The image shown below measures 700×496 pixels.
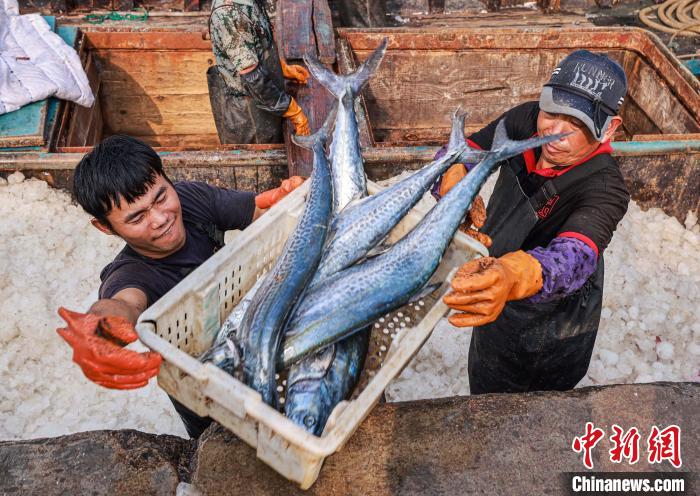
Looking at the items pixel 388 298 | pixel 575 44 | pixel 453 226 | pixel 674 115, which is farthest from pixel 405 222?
pixel 575 44

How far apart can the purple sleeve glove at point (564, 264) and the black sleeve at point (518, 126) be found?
2.80ft

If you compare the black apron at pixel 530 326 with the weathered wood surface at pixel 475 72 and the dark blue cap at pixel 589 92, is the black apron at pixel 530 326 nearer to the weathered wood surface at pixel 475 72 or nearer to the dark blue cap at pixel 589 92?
the dark blue cap at pixel 589 92

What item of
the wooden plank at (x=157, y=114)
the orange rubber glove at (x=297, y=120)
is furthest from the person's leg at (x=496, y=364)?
the wooden plank at (x=157, y=114)

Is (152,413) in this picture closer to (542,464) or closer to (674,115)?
(542,464)

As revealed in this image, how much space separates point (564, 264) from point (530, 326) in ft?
2.68

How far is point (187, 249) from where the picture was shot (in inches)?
98.7

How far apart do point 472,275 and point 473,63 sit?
449cm

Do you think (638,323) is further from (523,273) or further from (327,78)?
(327,78)

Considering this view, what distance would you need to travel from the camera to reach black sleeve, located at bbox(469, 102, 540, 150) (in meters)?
2.87

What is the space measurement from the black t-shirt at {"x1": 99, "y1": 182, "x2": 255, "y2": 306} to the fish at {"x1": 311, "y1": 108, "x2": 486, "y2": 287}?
22.8 inches

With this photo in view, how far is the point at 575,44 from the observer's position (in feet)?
18.7

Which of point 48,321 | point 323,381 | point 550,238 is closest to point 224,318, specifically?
point 323,381

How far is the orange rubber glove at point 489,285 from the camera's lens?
79.0 inches

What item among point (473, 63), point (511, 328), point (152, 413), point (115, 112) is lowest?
point (152, 413)
